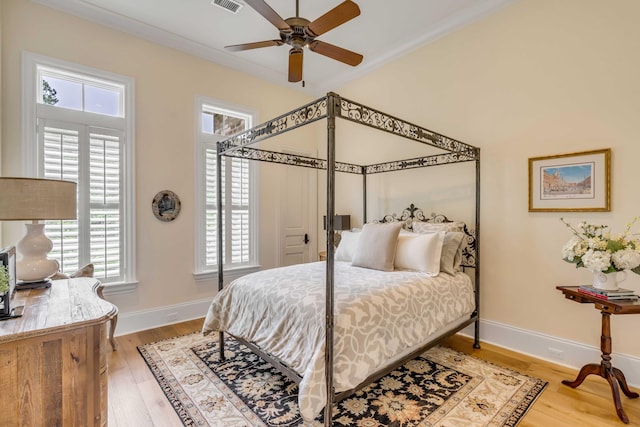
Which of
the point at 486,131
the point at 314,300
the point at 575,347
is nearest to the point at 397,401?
the point at 314,300

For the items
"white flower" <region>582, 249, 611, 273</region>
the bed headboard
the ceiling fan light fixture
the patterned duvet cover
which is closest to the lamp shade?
the patterned duvet cover

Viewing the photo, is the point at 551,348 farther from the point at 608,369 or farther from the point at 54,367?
the point at 54,367

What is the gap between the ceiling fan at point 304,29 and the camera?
2.01m

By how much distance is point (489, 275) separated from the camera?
3080mm

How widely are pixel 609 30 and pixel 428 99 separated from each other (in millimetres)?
1569

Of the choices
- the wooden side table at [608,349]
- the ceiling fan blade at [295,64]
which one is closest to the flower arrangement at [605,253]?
the wooden side table at [608,349]

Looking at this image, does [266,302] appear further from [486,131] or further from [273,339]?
[486,131]

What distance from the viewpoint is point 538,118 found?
2.72m

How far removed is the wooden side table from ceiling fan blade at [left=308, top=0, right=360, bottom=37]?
101 inches

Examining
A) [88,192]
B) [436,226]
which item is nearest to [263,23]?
[88,192]

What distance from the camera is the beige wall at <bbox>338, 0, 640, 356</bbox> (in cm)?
232

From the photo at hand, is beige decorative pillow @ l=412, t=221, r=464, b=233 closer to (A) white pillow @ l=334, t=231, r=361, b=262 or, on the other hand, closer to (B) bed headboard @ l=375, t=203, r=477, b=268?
(B) bed headboard @ l=375, t=203, r=477, b=268

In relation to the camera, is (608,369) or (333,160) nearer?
(333,160)

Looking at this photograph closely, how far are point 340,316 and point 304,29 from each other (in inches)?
82.5
